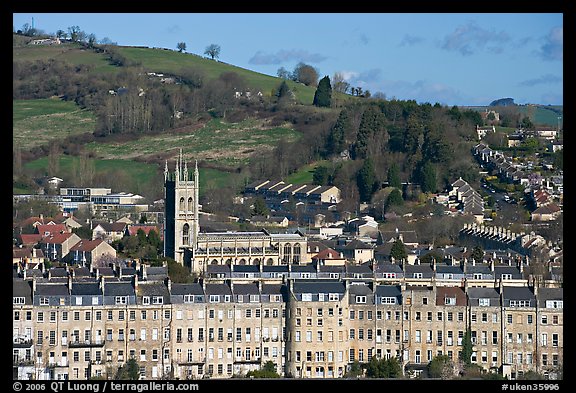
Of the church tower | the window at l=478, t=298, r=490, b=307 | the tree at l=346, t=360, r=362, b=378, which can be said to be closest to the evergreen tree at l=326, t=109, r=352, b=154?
the church tower

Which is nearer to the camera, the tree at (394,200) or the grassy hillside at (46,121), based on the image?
the tree at (394,200)

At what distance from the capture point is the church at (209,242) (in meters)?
49.9

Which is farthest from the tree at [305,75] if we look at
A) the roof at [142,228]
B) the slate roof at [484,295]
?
the slate roof at [484,295]

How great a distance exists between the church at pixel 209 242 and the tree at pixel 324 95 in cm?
4835

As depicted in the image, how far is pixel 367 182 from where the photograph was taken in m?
74.4

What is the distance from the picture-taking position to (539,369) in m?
28.9

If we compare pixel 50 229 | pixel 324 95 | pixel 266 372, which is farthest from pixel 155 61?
pixel 266 372

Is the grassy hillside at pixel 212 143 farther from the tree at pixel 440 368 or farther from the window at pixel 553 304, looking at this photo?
the tree at pixel 440 368

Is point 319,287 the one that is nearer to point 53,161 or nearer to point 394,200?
point 394,200

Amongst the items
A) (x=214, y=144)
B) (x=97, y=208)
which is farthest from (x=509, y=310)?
(x=214, y=144)

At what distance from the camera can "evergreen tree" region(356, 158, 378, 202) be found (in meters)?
74.5

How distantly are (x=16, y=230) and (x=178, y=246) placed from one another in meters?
8.75

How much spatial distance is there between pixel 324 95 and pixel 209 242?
172 ft
